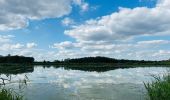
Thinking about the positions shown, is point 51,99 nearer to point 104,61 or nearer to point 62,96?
point 62,96

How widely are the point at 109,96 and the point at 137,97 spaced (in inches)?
53.2

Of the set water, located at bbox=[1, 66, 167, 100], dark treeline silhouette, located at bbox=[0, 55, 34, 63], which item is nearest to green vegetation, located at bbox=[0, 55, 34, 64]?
dark treeline silhouette, located at bbox=[0, 55, 34, 63]

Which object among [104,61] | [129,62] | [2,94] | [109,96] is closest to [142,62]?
[129,62]

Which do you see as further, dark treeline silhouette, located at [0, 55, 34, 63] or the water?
dark treeline silhouette, located at [0, 55, 34, 63]

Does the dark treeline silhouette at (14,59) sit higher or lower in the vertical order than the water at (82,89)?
higher

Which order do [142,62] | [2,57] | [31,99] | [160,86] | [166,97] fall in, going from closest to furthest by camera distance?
[166,97] < [160,86] < [31,99] < [2,57] < [142,62]

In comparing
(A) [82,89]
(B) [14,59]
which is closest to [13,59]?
(B) [14,59]

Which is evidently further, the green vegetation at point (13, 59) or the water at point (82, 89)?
the green vegetation at point (13, 59)

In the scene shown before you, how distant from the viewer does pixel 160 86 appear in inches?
403

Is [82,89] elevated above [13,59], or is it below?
below

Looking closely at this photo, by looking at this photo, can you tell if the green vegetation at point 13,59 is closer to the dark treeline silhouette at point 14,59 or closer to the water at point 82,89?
the dark treeline silhouette at point 14,59

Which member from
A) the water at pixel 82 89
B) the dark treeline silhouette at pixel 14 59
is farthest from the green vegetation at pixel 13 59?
the water at pixel 82 89

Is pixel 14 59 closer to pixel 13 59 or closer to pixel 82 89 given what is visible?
pixel 13 59

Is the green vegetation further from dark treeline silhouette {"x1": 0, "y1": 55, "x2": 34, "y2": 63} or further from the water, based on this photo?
the water
